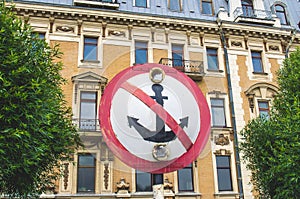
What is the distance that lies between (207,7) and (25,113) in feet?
54.4

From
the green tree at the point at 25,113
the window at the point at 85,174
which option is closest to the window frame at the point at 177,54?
the window at the point at 85,174

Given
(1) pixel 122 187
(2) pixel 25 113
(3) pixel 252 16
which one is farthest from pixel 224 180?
(2) pixel 25 113

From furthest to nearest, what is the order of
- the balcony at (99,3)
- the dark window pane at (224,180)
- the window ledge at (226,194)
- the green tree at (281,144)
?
the balcony at (99,3) < the dark window pane at (224,180) < the window ledge at (226,194) < the green tree at (281,144)

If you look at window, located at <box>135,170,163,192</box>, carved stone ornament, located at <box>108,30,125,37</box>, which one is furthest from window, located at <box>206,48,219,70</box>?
window, located at <box>135,170,163,192</box>

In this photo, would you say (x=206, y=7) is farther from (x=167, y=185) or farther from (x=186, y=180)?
(x=167, y=185)

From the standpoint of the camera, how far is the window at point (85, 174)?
1681 centimetres

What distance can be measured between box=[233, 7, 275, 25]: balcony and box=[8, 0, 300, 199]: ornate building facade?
0.07m

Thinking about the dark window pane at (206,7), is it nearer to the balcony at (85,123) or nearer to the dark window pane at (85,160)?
the balcony at (85,123)

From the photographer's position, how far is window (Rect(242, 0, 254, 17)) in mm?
23073

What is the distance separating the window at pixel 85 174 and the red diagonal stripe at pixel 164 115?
363 inches

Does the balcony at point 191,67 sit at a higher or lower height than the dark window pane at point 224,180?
higher

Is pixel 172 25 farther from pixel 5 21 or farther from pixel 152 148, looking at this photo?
pixel 152 148

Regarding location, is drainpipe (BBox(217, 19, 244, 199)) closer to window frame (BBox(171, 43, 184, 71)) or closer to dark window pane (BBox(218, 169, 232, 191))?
dark window pane (BBox(218, 169, 232, 191))

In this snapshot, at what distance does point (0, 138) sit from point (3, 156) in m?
0.60
